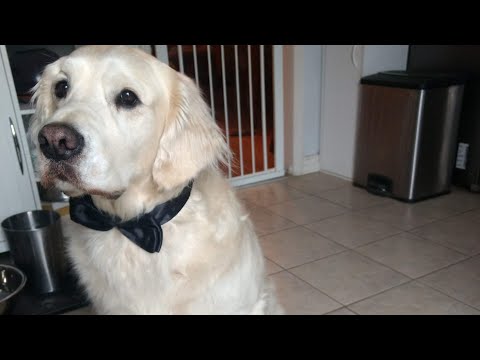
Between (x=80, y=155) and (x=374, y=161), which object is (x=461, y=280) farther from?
(x=80, y=155)

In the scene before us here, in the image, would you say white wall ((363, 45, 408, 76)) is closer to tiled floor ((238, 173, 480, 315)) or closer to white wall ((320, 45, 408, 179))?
white wall ((320, 45, 408, 179))

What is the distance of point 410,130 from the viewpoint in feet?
8.79

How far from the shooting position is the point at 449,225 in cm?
243

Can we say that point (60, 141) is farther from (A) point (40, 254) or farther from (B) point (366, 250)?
(B) point (366, 250)

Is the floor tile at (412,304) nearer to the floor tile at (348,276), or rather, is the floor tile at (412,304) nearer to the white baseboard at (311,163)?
the floor tile at (348,276)

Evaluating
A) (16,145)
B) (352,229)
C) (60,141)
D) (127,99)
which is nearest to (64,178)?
(60,141)

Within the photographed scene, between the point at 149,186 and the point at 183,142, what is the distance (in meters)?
0.13

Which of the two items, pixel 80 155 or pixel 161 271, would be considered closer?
pixel 80 155

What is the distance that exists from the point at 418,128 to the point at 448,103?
27cm

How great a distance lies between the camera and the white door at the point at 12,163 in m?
1.98

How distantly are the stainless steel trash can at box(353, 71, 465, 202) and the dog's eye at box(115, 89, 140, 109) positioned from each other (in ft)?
7.02

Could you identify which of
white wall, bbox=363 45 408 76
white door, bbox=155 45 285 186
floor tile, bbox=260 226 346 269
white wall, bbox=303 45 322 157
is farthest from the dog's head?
white wall, bbox=303 45 322 157

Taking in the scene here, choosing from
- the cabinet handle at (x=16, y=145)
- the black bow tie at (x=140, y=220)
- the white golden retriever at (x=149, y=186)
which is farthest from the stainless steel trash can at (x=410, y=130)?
the cabinet handle at (x=16, y=145)

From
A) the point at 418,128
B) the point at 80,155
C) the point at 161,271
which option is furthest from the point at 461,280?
the point at 80,155
